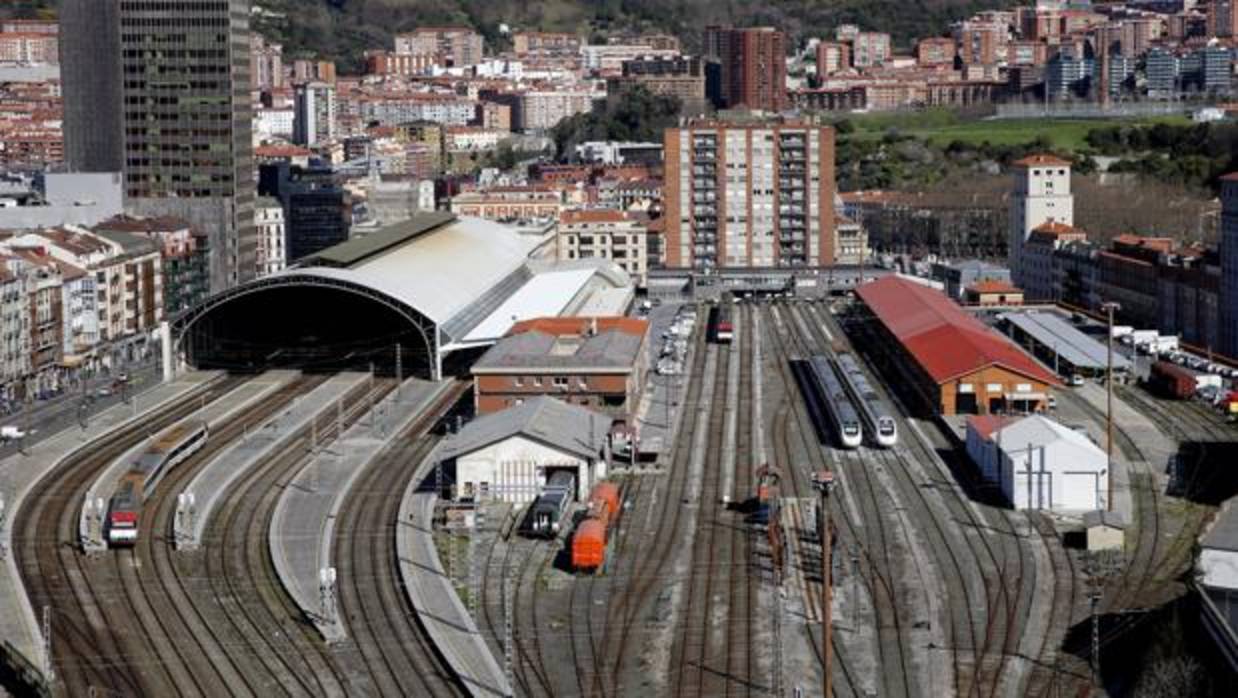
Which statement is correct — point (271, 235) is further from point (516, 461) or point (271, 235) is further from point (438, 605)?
point (438, 605)

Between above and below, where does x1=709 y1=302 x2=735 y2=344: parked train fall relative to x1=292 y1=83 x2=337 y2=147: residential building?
below

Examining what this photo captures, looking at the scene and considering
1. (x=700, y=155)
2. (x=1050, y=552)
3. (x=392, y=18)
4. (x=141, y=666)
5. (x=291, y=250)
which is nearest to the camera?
(x=141, y=666)

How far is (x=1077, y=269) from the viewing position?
40.4 m

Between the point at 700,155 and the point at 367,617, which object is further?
the point at 700,155

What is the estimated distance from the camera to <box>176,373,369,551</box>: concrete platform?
1964 centimetres

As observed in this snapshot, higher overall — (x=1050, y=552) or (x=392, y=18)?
(x=392, y=18)

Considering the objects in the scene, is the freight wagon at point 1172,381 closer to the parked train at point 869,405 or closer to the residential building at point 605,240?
the parked train at point 869,405

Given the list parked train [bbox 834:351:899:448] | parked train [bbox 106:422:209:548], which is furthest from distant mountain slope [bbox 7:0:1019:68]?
parked train [bbox 106:422:209:548]

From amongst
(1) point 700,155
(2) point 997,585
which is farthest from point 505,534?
(1) point 700,155

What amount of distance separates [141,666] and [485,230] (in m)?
26.4

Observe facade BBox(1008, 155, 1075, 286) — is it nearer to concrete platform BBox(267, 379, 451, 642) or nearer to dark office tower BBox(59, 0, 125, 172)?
dark office tower BBox(59, 0, 125, 172)

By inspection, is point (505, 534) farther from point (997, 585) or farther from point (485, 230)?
point (485, 230)

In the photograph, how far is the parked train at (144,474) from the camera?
739 inches

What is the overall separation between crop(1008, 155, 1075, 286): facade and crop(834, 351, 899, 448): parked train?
15222 mm
